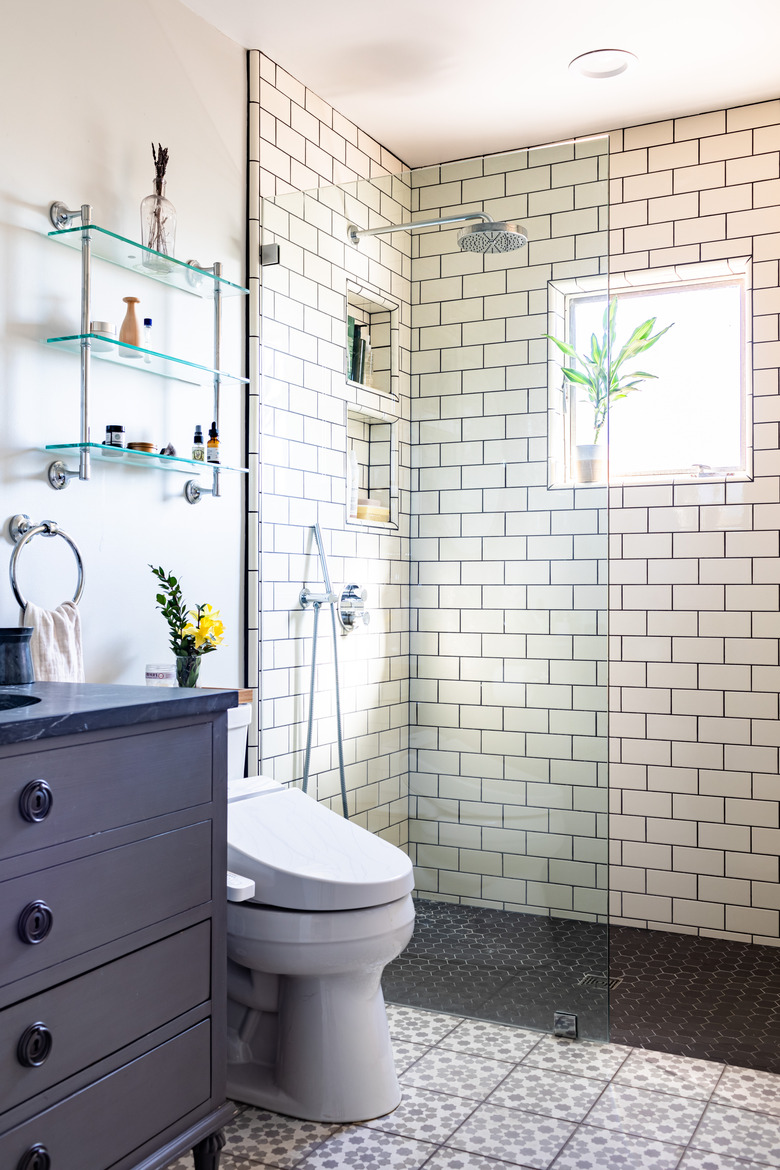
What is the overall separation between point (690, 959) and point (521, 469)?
164 centimetres

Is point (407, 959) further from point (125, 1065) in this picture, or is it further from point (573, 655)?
point (125, 1065)

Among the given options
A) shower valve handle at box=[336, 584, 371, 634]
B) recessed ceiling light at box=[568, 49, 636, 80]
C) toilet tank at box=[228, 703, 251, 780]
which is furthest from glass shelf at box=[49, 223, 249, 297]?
recessed ceiling light at box=[568, 49, 636, 80]

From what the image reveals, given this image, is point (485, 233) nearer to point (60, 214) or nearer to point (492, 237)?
point (492, 237)

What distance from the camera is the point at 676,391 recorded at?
335 cm

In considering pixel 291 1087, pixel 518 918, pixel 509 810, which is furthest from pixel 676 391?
pixel 291 1087

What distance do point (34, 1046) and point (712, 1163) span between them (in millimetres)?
1352

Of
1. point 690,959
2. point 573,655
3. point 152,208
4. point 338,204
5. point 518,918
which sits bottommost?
point 690,959

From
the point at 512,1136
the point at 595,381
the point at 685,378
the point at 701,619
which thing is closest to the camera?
the point at 512,1136

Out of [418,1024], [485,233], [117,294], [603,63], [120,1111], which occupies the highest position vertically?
[603,63]

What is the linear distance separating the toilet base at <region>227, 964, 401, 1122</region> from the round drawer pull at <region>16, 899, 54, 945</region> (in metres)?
0.90

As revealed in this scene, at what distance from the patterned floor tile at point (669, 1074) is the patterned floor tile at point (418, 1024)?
45 centimetres

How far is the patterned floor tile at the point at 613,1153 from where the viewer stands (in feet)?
6.10

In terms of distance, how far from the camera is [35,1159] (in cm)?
127

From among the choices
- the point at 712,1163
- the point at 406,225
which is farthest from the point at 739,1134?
the point at 406,225
